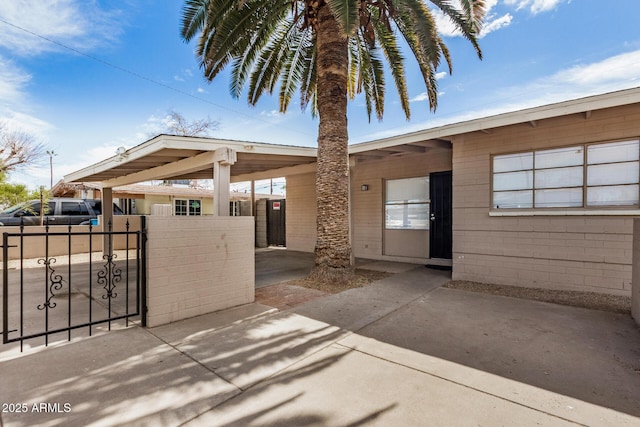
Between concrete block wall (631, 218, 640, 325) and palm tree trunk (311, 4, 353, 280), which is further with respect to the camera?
palm tree trunk (311, 4, 353, 280)

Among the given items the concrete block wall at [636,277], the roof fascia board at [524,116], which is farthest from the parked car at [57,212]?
the concrete block wall at [636,277]

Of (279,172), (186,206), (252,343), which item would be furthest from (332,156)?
(186,206)

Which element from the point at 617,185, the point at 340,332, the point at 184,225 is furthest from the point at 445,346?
the point at 617,185

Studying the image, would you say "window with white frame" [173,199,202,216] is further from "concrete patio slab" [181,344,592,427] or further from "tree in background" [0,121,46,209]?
"concrete patio slab" [181,344,592,427]

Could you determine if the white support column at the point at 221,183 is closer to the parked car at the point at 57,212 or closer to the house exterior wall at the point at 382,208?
the house exterior wall at the point at 382,208

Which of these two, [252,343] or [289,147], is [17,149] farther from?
[252,343]

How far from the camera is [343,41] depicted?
623 cm

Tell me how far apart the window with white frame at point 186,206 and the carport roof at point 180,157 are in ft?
27.4

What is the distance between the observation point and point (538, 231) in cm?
576

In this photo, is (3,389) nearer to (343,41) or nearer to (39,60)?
(343,41)

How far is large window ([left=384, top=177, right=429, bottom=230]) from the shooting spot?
339 inches

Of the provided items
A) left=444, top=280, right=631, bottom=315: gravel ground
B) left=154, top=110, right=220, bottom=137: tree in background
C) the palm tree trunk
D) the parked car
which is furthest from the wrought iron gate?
left=154, top=110, right=220, bottom=137: tree in background

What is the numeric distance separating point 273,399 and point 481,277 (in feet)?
17.8

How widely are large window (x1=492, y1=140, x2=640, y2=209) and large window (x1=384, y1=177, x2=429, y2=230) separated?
7.88ft
